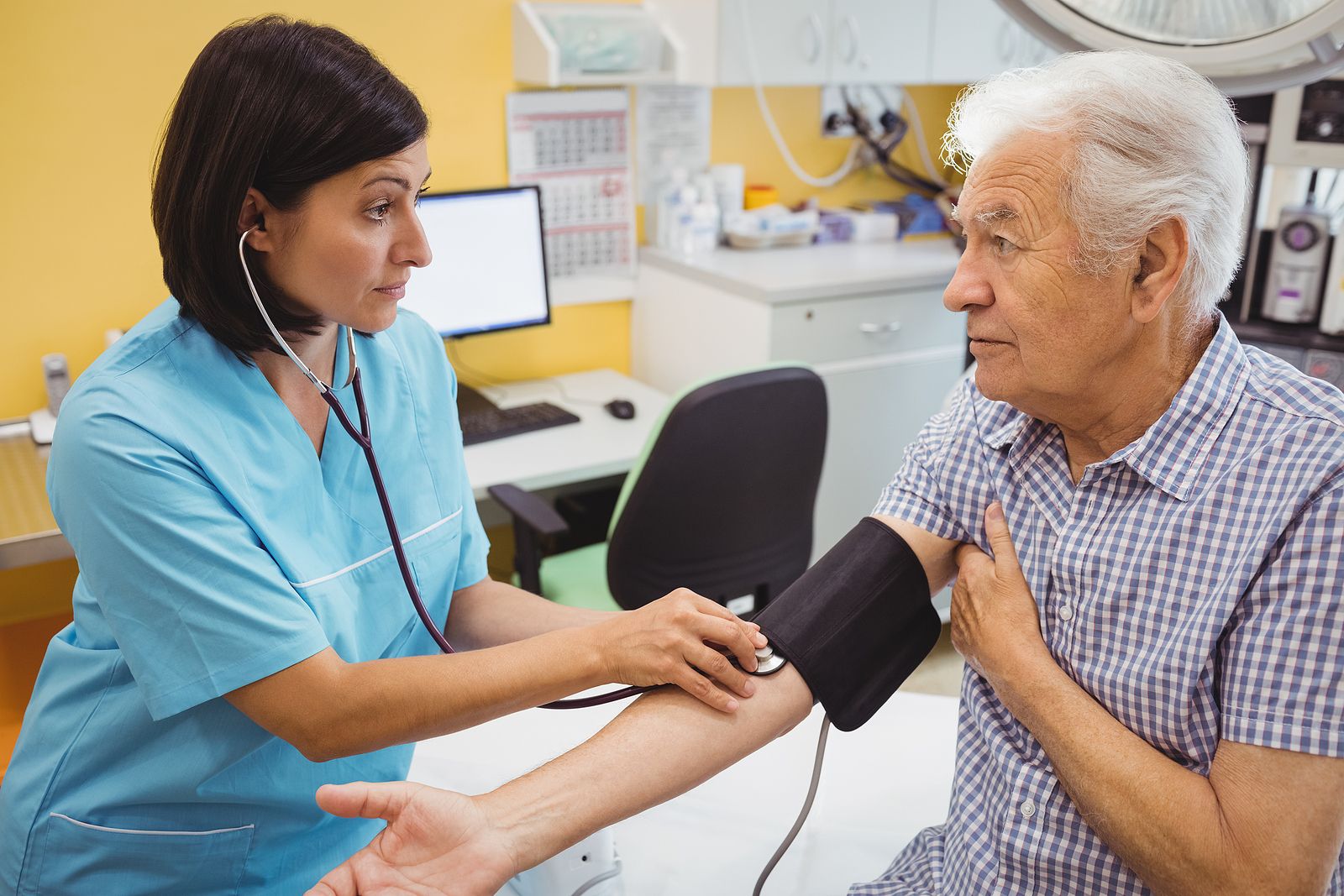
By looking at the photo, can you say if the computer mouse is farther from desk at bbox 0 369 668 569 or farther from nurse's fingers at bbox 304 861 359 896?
nurse's fingers at bbox 304 861 359 896

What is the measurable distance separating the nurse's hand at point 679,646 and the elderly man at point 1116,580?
0.11ft

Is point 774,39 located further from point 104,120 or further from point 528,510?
point 104,120

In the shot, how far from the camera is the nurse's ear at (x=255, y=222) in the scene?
103 cm

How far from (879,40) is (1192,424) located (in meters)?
2.03

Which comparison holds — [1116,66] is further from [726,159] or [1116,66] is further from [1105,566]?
[726,159]

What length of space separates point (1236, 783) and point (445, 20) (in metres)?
2.29

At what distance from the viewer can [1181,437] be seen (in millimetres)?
1025

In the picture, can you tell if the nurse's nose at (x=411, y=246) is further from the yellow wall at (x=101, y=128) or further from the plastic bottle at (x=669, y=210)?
the plastic bottle at (x=669, y=210)

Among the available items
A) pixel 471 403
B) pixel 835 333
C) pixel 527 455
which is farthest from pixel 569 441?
pixel 835 333

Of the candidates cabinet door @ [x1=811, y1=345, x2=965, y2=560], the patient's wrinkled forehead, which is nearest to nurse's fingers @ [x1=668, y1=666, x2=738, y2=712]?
the patient's wrinkled forehead

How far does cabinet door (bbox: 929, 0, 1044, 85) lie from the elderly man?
1.91m

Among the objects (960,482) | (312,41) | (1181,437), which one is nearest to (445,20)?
(312,41)

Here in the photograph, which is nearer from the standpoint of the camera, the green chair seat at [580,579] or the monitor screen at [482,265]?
the green chair seat at [580,579]

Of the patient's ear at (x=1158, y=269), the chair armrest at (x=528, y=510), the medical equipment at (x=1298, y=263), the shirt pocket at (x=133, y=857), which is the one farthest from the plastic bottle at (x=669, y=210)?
the shirt pocket at (x=133, y=857)
